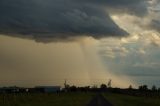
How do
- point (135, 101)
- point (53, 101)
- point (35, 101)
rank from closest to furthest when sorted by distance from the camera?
point (35, 101), point (53, 101), point (135, 101)

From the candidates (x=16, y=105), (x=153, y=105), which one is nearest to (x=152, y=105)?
(x=153, y=105)

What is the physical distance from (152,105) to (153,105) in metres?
0.23

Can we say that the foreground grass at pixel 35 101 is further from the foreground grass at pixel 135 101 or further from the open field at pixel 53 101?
the foreground grass at pixel 135 101

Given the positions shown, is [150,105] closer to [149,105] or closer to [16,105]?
[149,105]

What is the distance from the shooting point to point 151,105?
71.4 m

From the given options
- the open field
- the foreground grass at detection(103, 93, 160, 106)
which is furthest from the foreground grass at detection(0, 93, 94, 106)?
the foreground grass at detection(103, 93, 160, 106)

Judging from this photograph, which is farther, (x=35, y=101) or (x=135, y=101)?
(x=135, y=101)

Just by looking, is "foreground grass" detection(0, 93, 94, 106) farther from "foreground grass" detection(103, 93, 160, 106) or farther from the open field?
"foreground grass" detection(103, 93, 160, 106)

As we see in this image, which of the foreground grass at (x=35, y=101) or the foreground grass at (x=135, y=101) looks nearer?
the foreground grass at (x=35, y=101)

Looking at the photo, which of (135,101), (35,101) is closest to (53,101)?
(35,101)

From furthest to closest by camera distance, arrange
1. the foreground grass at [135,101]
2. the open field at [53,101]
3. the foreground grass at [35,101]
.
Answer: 1. the foreground grass at [135,101]
2. the open field at [53,101]
3. the foreground grass at [35,101]

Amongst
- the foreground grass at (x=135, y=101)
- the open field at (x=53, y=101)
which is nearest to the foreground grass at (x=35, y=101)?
the open field at (x=53, y=101)

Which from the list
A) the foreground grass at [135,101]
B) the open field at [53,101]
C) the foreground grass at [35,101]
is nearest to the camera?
the foreground grass at [35,101]

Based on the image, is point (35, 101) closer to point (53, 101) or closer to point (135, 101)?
point (53, 101)
